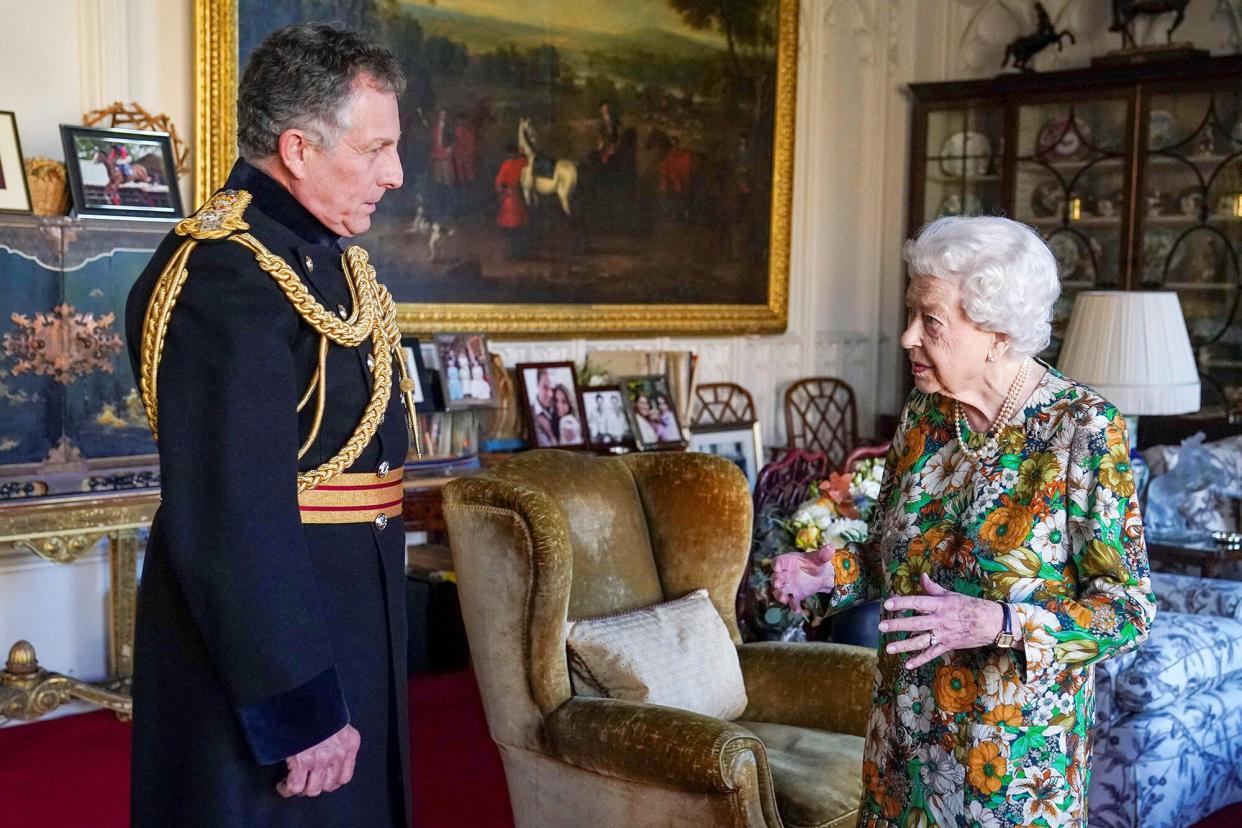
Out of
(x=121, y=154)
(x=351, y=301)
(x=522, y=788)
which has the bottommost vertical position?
(x=522, y=788)

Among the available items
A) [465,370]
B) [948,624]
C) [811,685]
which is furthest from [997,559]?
[465,370]

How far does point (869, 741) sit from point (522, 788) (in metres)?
1.02

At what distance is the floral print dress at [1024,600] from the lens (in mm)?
1938

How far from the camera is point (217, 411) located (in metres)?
1.68

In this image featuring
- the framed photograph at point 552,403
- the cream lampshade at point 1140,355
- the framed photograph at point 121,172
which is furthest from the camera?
the framed photograph at point 552,403

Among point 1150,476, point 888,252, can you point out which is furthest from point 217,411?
point 888,252

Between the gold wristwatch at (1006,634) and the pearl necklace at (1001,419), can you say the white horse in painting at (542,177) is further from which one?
the gold wristwatch at (1006,634)

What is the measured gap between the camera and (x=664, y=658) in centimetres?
304

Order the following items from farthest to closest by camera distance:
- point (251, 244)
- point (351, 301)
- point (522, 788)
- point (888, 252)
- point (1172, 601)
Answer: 1. point (888, 252)
2. point (1172, 601)
3. point (522, 788)
4. point (351, 301)
5. point (251, 244)

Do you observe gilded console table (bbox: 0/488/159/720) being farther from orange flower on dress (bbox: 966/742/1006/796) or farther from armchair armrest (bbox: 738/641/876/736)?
orange flower on dress (bbox: 966/742/1006/796)

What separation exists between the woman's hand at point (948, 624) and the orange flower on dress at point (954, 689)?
0.55ft

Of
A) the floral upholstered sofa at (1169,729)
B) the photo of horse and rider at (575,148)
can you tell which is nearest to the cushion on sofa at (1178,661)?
the floral upholstered sofa at (1169,729)

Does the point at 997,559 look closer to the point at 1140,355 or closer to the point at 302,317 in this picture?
the point at 302,317

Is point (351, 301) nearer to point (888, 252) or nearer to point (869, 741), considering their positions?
point (869, 741)
